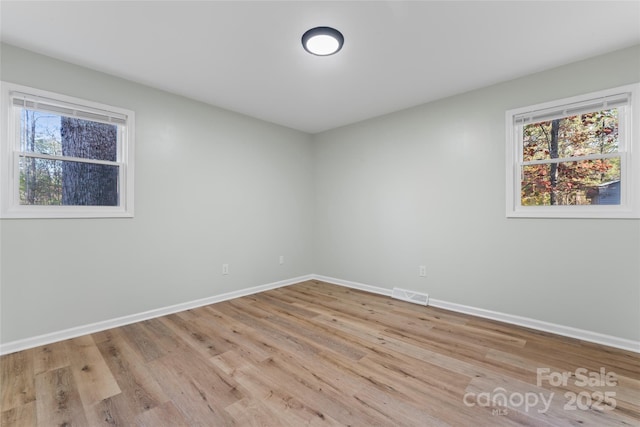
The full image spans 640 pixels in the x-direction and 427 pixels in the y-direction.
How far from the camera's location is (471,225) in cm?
321

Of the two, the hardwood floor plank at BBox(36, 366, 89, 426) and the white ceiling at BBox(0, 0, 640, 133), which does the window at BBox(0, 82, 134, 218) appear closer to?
the white ceiling at BBox(0, 0, 640, 133)

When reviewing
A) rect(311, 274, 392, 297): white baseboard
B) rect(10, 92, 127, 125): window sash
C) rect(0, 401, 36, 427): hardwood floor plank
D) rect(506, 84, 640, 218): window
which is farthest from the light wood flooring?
rect(10, 92, 127, 125): window sash

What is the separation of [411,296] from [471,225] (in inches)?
46.2

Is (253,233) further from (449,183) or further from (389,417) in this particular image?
(389,417)

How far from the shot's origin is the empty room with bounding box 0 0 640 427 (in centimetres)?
187

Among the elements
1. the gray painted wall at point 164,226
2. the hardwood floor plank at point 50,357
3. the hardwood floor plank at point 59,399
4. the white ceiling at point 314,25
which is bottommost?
the hardwood floor plank at point 59,399

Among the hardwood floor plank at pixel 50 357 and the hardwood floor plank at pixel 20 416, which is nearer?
the hardwood floor plank at pixel 20 416

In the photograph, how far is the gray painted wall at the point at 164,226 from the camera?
243cm

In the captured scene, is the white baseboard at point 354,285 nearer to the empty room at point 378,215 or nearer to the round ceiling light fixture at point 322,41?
the empty room at point 378,215

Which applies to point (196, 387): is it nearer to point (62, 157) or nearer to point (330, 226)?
point (62, 157)

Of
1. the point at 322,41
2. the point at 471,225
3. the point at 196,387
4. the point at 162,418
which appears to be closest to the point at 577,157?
the point at 471,225

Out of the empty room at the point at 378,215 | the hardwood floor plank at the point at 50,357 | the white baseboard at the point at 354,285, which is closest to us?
the empty room at the point at 378,215

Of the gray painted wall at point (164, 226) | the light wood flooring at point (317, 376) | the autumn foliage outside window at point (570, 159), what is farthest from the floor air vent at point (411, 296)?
the gray painted wall at point (164, 226)

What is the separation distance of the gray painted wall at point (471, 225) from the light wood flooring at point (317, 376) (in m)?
0.39
